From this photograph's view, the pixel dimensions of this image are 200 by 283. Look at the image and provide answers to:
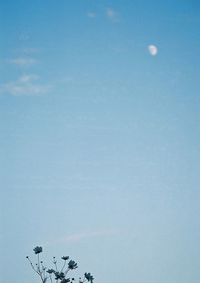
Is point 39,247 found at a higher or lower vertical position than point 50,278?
higher

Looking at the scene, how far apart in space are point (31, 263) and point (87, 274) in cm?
374

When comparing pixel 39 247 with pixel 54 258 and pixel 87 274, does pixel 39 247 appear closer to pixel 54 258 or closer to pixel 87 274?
pixel 54 258

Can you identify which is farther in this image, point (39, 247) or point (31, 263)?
point (39, 247)

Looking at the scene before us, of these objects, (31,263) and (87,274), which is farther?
(87,274)

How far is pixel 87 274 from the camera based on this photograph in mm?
29719

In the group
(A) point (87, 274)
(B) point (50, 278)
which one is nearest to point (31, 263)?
(B) point (50, 278)

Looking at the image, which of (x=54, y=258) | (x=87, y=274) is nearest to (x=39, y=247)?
(x=54, y=258)

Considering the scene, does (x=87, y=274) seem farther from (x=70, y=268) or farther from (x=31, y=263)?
(x=31, y=263)

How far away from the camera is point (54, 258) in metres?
28.7

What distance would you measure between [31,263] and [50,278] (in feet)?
4.57

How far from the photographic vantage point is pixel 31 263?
27.6m

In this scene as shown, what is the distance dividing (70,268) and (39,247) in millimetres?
2096

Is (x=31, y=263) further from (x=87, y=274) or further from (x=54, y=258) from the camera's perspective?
(x=87, y=274)

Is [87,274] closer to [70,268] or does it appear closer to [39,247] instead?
[70,268]
